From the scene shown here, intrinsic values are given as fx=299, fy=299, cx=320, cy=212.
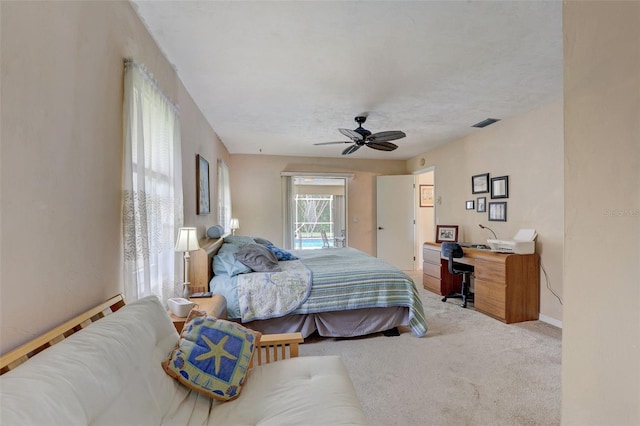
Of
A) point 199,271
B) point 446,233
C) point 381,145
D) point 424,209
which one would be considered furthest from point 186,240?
point 424,209

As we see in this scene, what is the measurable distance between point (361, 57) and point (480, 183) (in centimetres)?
298

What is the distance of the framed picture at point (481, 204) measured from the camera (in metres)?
4.32

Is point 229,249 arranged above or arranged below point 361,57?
below

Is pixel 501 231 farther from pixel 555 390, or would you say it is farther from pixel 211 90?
pixel 211 90

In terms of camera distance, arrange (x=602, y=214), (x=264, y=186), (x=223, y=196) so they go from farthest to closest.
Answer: (x=264, y=186), (x=223, y=196), (x=602, y=214)

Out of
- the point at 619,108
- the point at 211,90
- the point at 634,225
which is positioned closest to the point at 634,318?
the point at 634,225

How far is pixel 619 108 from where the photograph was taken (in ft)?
3.18

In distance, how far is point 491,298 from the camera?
11.8ft

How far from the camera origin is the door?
6344 millimetres

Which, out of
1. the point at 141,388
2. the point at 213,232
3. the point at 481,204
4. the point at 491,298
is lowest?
the point at 491,298

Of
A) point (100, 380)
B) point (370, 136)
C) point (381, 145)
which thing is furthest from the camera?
point (381, 145)

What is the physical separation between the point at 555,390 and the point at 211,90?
148 inches

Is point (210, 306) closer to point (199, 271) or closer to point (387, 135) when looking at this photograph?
point (199, 271)

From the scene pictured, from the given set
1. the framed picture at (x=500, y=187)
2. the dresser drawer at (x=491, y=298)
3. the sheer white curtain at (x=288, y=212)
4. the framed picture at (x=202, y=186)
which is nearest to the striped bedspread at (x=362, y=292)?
the dresser drawer at (x=491, y=298)
